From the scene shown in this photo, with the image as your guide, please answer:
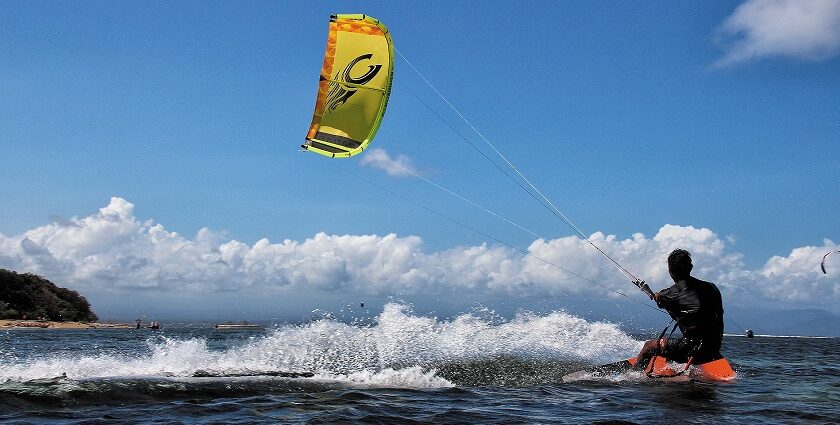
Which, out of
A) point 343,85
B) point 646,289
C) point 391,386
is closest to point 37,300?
point 343,85

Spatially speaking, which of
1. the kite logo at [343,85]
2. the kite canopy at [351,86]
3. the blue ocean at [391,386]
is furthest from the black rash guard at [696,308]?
the kite logo at [343,85]

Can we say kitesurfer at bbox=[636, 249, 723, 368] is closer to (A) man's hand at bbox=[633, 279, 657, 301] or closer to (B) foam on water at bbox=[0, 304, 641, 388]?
(A) man's hand at bbox=[633, 279, 657, 301]

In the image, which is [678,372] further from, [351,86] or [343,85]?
[343,85]

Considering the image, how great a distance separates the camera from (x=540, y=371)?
647 inches

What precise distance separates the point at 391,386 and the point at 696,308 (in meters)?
6.95

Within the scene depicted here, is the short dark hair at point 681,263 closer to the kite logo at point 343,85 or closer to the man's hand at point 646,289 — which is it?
the man's hand at point 646,289

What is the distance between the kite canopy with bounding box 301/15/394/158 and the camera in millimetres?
16516

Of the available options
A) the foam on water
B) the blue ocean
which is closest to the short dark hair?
the blue ocean

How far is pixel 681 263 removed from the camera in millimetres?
13945

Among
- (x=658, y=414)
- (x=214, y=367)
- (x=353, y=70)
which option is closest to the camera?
(x=658, y=414)

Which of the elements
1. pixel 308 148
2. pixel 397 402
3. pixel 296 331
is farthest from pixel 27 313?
pixel 397 402

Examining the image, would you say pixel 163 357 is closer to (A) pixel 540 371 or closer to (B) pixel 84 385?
(B) pixel 84 385

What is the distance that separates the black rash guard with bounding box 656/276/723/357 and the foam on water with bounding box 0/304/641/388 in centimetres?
535

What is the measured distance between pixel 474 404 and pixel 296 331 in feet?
33.6
